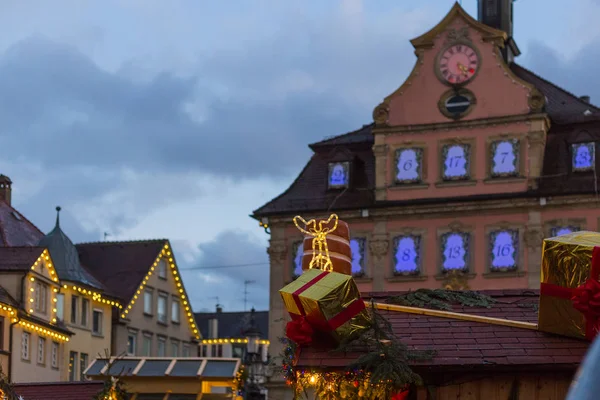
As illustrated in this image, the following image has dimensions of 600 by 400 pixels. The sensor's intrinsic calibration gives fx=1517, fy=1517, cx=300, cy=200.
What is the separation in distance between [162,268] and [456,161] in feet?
71.6

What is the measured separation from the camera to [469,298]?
1361 centimetres

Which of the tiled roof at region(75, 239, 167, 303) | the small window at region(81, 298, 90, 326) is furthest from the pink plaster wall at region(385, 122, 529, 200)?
the tiled roof at region(75, 239, 167, 303)

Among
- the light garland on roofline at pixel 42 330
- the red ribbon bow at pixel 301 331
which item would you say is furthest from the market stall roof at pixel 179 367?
the red ribbon bow at pixel 301 331

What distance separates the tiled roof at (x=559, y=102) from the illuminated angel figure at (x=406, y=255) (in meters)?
6.38

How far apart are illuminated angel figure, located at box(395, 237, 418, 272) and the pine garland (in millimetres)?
37630

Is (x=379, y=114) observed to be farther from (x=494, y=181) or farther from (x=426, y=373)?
(x=426, y=373)

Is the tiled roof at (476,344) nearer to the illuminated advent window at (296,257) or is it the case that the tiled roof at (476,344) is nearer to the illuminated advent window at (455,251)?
the illuminated advent window at (455,251)

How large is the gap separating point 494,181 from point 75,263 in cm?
1932

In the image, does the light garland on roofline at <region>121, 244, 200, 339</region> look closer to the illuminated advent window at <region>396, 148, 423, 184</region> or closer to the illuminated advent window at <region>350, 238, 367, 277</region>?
the illuminated advent window at <region>350, 238, 367, 277</region>

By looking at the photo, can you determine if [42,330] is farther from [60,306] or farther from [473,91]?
[473,91]

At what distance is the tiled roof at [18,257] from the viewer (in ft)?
174

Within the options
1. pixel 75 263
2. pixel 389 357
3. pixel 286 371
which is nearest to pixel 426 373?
pixel 389 357

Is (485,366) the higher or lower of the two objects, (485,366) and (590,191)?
the lower

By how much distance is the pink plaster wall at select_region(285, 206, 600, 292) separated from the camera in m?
49.3
